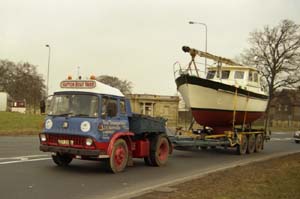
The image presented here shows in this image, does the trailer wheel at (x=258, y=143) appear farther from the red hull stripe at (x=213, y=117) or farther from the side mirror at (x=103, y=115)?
the side mirror at (x=103, y=115)

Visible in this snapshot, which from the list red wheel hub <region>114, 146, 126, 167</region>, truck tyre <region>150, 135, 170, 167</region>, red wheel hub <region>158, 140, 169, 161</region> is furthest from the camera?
red wheel hub <region>158, 140, 169, 161</region>

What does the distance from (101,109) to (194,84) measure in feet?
29.2

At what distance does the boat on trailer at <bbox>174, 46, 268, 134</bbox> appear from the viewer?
22.3 meters

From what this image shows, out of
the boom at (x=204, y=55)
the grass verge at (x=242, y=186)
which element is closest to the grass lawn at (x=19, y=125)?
the boom at (x=204, y=55)

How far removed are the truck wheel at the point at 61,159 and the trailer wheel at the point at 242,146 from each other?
32.7 ft

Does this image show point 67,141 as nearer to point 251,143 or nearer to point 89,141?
point 89,141

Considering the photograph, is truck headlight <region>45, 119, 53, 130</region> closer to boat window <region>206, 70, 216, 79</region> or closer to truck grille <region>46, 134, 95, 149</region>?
truck grille <region>46, 134, 95, 149</region>

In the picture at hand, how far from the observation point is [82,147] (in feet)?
44.3

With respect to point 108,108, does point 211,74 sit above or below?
above

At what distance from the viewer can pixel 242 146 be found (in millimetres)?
23203

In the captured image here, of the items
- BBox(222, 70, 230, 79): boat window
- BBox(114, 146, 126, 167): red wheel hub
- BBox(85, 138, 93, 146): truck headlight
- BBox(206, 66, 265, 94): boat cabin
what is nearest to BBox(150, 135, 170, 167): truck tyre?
BBox(114, 146, 126, 167): red wheel hub

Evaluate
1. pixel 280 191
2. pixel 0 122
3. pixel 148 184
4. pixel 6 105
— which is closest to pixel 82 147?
pixel 148 184

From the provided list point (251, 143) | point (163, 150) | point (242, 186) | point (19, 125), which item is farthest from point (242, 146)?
point (19, 125)

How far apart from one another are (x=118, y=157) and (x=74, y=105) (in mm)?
1881
